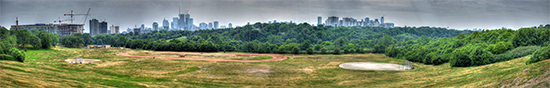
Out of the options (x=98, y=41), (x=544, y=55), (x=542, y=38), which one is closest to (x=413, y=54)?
(x=542, y=38)

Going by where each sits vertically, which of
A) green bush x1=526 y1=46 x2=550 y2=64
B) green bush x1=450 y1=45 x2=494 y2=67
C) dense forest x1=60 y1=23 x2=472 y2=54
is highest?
dense forest x1=60 y1=23 x2=472 y2=54

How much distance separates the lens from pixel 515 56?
38.7 metres

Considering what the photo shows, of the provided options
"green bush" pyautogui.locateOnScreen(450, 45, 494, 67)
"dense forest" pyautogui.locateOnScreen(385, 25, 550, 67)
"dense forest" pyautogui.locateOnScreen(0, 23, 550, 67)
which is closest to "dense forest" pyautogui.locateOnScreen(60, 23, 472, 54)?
"dense forest" pyautogui.locateOnScreen(0, 23, 550, 67)

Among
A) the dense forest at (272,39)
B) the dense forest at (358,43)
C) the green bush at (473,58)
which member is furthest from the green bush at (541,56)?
the dense forest at (272,39)

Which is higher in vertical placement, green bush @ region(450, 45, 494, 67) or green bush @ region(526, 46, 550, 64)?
green bush @ region(526, 46, 550, 64)

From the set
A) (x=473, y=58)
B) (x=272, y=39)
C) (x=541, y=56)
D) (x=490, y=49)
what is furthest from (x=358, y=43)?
(x=541, y=56)

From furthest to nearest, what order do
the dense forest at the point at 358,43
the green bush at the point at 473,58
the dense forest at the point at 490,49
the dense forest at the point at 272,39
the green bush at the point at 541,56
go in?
the dense forest at the point at 272,39 → the dense forest at the point at 358,43 → the dense forest at the point at 490,49 → the green bush at the point at 473,58 → the green bush at the point at 541,56

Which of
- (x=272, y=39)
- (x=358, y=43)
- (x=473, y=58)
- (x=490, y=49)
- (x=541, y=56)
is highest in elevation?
(x=272, y=39)

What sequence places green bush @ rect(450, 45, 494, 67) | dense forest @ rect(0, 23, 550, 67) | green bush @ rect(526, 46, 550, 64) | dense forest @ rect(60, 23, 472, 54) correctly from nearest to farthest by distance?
1. green bush @ rect(526, 46, 550, 64)
2. green bush @ rect(450, 45, 494, 67)
3. dense forest @ rect(0, 23, 550, 67)
4. dense forest @ rect(60, 23, 472, 54)

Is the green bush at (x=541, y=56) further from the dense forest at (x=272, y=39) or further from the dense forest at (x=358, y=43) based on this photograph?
the dense forest at (x=272, y=39)

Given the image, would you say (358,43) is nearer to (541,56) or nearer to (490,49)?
(490,49)

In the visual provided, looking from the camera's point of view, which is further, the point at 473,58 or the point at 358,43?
the point at 358,43

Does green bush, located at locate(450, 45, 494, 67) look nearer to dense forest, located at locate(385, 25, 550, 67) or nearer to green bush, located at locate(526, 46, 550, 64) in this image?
dense forest, located at locate(385, 25, 550, 67)

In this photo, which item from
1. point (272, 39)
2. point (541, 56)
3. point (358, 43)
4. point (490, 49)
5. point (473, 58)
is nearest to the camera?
point (541, 56)
